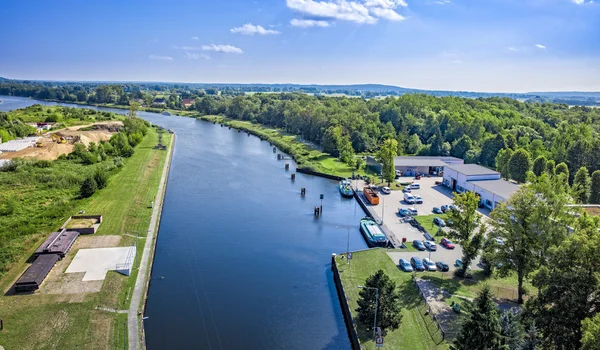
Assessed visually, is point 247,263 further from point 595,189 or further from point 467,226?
point 595,189

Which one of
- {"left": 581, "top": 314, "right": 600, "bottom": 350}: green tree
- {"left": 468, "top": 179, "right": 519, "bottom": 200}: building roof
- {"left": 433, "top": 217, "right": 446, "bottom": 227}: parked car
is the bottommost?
{"left": 433, "top": 217, "right": 446, "bottom": 227}: parked car

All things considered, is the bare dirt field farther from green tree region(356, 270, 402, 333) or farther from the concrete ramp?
green tree region(356, 270, 402, 333)

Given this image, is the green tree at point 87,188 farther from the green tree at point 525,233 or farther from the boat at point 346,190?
the green tree at point 525,233

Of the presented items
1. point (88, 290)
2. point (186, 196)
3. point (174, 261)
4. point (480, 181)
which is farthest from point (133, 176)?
point (480, 181)

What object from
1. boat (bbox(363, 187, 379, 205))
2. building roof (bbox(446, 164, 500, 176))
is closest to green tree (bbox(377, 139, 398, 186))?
boat (bbox(363, 187, 379, 205))

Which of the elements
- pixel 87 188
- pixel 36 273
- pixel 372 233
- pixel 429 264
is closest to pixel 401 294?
pixel 429 264

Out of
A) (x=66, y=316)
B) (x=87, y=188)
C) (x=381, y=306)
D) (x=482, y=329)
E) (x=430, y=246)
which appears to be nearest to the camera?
(x=482, y=329)

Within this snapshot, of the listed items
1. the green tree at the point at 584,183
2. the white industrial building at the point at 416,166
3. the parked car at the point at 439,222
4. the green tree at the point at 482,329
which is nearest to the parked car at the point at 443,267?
the parked car at the point at 439,222
